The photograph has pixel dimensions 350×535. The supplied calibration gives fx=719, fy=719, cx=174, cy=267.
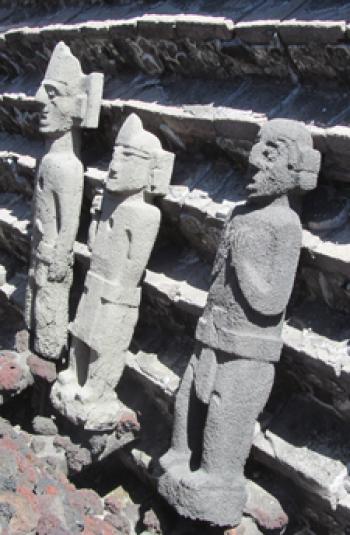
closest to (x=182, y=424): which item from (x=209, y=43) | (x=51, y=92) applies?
(x=209, y=43)

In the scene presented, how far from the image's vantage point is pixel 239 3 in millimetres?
3824

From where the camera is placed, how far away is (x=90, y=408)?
12.0 feet

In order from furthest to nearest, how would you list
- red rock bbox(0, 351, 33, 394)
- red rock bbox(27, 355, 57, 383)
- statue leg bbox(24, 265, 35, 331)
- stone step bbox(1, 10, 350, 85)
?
statue leg bbox(24, 265, 35, 331), red rock bbox(27, 355, 57, 383), red rock bbox(0, 351, 33, 394), stone step bbox(1, 10, 350, 85)

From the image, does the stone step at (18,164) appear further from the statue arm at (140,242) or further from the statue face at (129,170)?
the statue arm at (140,242)

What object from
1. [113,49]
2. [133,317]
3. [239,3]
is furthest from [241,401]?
[113,49]

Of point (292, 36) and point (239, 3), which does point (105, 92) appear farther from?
point (292, 36)

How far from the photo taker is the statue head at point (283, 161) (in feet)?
9.25

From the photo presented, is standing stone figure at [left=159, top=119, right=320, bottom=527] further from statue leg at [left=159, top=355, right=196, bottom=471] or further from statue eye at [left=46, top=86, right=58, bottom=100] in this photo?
statue eye at [left=46, top=86, right=58, bottom=100]

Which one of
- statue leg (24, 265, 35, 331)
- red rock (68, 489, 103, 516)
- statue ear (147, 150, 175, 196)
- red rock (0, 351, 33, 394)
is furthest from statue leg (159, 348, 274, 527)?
statue leg (24, 265, 35, 331)

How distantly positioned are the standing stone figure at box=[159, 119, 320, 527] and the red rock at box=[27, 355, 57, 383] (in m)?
1.35

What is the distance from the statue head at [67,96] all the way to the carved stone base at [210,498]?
87.1 inches

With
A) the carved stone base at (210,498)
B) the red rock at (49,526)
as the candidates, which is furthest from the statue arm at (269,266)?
the red rock at (49,526)

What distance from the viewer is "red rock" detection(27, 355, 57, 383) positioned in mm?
4219

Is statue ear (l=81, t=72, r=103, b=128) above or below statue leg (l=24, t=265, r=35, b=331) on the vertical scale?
above
